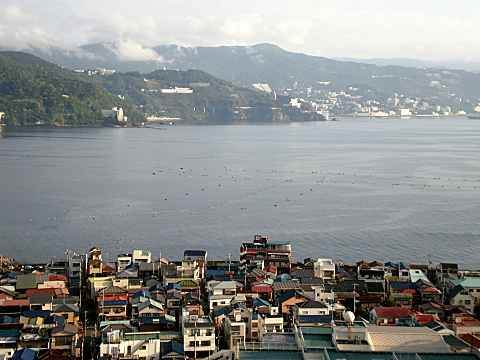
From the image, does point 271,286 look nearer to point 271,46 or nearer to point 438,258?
point 438,258

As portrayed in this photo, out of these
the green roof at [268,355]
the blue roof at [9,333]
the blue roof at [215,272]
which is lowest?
the blue roof at [215,272]

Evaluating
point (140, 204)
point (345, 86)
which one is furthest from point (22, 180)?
point (345, 86)

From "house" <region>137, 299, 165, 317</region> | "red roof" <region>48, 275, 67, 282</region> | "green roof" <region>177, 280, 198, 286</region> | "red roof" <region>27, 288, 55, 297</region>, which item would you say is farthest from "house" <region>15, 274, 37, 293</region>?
"house" <region>137, 299, 165, 317</region>

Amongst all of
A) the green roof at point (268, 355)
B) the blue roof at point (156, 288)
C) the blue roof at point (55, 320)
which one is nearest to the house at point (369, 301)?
the blue roof at point (156, 288)

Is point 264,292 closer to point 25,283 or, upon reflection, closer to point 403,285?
point 403,285

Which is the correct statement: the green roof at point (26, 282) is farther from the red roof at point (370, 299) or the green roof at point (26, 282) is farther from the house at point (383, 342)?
the house at point (383, 342)
